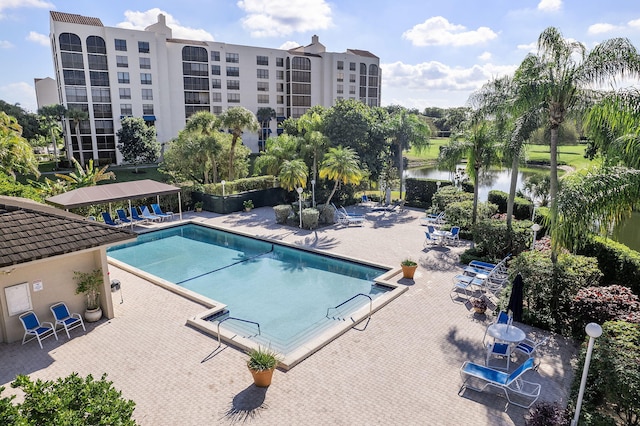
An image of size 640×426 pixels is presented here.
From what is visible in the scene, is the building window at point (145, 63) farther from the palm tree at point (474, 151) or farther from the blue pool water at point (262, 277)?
the palm tree at point (474, 151)

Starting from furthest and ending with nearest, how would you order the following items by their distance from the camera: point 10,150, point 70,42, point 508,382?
point 70,42 → point 10,150 → point 508,382

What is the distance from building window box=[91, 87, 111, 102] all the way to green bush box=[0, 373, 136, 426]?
194ft

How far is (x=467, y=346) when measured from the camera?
35.0 feet

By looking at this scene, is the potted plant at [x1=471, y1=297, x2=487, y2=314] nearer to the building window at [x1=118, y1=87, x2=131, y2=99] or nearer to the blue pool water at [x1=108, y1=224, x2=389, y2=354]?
the blue pool water at [x1=108, y1=224, x2=389, y2=354]

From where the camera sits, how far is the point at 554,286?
11.9 meters

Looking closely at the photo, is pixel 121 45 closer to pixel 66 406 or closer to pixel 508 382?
pixel 66 406

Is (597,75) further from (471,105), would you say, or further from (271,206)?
(271,206)

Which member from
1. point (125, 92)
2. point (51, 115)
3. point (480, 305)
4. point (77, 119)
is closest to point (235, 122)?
point (480, 305)

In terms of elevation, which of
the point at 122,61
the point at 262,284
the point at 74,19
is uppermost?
the point at 74,19

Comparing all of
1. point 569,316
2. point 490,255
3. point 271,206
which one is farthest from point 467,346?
point 271,206

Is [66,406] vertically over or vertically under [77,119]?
under

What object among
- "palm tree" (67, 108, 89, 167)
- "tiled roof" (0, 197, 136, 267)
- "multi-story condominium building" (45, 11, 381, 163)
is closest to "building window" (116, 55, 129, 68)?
"multi-story condominium building" (45, 11, 381, 163)

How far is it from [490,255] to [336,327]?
8510mm

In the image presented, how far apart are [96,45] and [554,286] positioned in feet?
198
